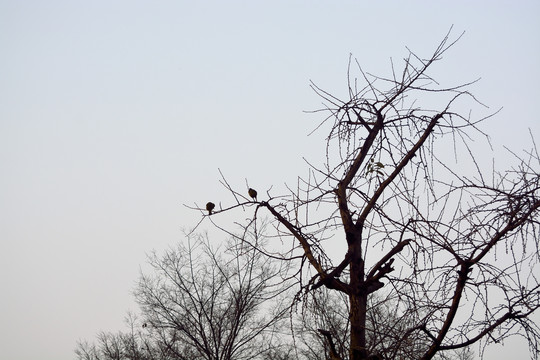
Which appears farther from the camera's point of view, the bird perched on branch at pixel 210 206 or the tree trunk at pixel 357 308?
the bird perched on branch at pixel 210 206

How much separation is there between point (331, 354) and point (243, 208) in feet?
2.94

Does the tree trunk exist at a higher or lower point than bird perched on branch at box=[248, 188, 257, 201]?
lower

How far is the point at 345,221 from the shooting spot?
3.87 meters

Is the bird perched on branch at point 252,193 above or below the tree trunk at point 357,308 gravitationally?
above

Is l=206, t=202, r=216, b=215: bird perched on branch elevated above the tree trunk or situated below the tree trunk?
above

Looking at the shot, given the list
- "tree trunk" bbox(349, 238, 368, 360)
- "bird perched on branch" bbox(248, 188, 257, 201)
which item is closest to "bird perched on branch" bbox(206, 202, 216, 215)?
"bird perched on branch" bbox(248, 188, 257, 201)

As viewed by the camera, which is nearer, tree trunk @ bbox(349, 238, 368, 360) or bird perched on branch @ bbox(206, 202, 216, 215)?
tree trunk @ bbox(349, 238, 368, 360)

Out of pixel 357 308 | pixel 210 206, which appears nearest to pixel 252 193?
pixel 210 206

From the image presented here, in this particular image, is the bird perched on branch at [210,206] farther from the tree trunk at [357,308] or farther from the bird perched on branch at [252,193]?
the tree trunk at [357,308]

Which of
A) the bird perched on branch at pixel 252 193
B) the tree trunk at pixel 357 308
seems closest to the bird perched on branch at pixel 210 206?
the bird perched on branch at pixel 252 193

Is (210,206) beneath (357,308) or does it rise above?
above

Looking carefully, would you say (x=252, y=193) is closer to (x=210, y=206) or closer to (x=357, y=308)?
(x=210, y=206)

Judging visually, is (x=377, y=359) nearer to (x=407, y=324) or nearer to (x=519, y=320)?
(x=407, y=324)

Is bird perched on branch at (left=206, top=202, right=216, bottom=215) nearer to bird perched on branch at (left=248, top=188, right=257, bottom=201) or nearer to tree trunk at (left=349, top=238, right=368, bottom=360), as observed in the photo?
bird perched on branch at (left=248, top=188, right=257, bottom=201)
